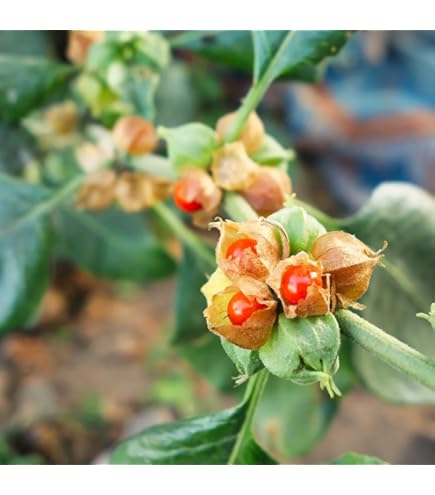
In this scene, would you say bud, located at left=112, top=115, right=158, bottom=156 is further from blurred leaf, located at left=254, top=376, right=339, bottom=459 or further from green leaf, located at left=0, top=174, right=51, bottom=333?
blurred leaf, located at left=254, top=376, right=339, bottom=459

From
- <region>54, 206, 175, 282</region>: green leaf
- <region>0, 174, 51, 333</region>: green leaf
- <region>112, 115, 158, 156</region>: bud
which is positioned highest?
<region>112, 115, 158, 156</region>: bud

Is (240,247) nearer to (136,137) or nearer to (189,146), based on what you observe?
(189,146)

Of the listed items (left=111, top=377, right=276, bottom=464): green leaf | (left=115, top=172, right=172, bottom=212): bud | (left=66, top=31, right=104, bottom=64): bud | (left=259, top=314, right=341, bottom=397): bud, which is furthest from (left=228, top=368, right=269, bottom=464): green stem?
(left=66, top=31, right=104, bottom=64): bud

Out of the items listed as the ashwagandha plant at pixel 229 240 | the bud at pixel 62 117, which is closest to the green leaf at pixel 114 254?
the ashwagandha plant at pixel 229 240

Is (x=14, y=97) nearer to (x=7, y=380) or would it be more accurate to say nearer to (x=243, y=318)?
(x=243, y=318)

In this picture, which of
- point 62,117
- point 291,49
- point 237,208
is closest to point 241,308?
point 237,208

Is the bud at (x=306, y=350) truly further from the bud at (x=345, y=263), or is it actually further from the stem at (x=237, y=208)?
the stem at (x=237, y=208)

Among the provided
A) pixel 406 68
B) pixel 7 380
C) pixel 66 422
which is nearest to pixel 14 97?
pixel 66 422
